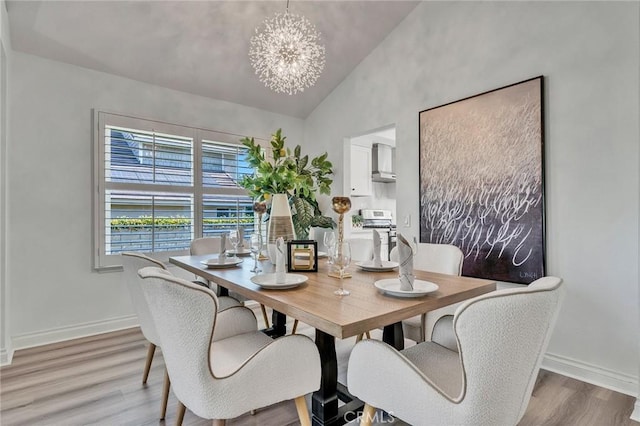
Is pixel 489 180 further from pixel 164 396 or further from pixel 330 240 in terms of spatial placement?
pixel 164 396

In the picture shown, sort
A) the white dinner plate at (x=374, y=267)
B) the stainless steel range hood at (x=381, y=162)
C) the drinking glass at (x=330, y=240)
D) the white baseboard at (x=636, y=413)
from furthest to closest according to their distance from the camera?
1. the stainless steel range hood at (x=381, y=162)
2. the white dinner plate at (x=374, y=267)
3. the white baseboard at (x=636, y=413)
4. the drinking glass at (x=330, y=240)

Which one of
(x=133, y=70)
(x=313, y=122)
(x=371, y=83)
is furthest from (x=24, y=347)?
(x=371, y=83)

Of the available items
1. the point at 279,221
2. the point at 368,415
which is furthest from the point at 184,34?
the point at 368,415

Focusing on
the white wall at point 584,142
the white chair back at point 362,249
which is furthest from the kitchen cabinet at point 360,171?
the white chair back at point 362,249

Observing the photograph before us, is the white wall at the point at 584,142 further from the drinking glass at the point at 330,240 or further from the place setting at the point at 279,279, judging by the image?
the place setting at the point at 279,279

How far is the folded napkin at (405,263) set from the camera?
1.38 m

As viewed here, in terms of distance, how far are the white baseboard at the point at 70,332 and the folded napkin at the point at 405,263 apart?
301 centimetres

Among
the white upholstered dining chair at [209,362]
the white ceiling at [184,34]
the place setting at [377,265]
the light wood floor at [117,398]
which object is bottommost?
the light wood floor at [117,398]

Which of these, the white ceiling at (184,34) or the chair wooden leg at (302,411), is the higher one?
the white ceiling at (184,34)

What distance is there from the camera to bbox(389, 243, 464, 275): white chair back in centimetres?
206

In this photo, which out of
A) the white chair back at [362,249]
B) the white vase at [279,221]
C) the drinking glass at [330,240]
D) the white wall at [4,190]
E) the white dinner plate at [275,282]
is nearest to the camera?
the white dinner plate at [275,282]

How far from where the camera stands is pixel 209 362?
43.8 inches

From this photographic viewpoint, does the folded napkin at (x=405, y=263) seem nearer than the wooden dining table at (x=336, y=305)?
No

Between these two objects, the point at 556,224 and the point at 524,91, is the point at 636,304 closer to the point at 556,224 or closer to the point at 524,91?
the point at 556,224
